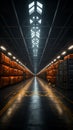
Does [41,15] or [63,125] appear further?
[41,15]

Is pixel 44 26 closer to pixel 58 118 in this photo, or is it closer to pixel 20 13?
pixel 20 13

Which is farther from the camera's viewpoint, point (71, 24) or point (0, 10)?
point (71, 24)

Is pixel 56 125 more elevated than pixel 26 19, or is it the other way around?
pixel 26 19

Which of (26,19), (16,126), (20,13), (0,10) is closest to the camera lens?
(16,126)

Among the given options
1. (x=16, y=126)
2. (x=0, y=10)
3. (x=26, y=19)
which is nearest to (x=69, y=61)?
(x=26, y=19)

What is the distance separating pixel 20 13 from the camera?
13773mm

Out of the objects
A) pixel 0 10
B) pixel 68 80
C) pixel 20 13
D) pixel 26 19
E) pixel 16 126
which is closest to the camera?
pixel 16 126

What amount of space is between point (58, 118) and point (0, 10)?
29.4 feet

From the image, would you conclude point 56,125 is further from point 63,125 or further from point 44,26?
point 44,26

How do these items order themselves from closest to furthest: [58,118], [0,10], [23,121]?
[23,121]
[58,118]
[0,10]

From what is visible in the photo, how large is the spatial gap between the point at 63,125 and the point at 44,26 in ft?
39.0

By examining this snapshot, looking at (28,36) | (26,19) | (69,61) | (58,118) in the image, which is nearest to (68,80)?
(69,61)

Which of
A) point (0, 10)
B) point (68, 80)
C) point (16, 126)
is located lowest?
point (16, 126)

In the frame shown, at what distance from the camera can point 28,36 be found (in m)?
21.2
